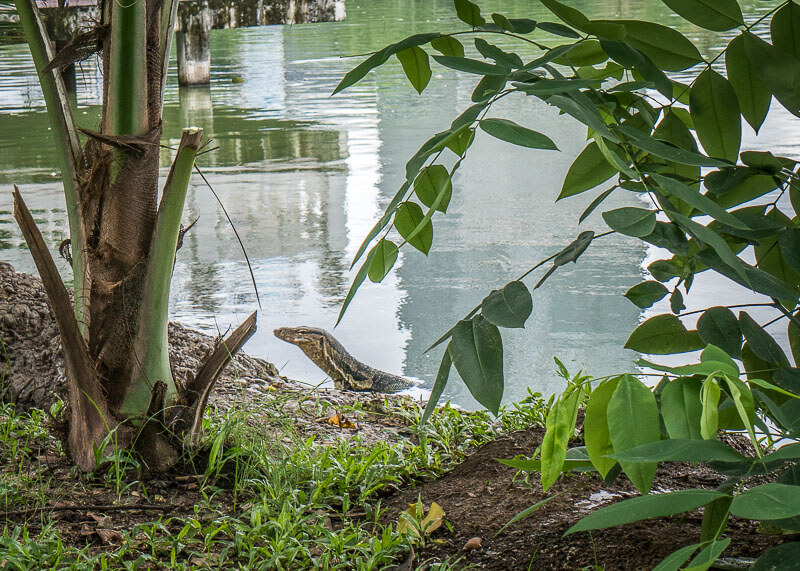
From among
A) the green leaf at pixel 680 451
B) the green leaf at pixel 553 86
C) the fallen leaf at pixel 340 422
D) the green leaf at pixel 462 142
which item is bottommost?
the fallen leaf at pixel 340 422

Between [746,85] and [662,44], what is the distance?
0.16m

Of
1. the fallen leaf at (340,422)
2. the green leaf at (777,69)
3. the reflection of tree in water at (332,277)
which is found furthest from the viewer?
the reflection of tree in water at (332,277)

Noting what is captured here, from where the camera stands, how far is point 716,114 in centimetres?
132

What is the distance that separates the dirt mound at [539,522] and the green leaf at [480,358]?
0.72 metres

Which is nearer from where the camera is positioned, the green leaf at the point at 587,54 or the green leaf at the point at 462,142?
the green leaf at the point at 462,142

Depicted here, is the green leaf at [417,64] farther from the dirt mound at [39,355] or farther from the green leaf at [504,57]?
the dirt mound at [39,355]

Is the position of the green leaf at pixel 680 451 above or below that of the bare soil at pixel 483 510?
above

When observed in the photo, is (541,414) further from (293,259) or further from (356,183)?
(356,183)

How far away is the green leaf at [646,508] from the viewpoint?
65 cm

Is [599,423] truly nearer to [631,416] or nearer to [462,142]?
[631,416]

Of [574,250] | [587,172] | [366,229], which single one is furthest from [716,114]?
[366,229]

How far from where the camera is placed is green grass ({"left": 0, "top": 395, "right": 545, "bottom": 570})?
1.86 metres

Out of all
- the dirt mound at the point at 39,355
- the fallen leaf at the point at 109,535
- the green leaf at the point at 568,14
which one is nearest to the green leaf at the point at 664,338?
the green leaf at the point at 568,14

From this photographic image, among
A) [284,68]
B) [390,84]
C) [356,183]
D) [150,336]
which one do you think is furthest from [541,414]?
[284,68]
